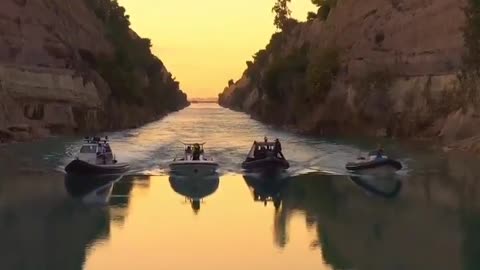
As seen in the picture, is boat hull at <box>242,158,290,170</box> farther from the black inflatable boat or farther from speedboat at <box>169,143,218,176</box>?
the black inflatable boat

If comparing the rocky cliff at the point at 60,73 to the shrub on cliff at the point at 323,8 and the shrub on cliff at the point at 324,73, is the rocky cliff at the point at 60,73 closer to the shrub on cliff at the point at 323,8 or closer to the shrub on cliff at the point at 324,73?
the shrub on cliff at the point at 324,73

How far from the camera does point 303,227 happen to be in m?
26.8

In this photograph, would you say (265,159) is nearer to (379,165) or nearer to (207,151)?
(379,165)

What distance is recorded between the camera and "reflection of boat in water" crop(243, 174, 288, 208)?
112 ft

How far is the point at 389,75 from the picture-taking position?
259ft

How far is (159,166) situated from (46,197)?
49.4 feet

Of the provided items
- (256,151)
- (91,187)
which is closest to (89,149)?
(91,187)

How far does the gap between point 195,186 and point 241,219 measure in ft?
33.6

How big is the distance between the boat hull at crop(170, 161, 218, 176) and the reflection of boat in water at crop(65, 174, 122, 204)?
3313mm

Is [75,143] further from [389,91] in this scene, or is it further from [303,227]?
[303,227]

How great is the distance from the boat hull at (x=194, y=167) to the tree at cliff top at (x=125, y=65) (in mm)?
61925

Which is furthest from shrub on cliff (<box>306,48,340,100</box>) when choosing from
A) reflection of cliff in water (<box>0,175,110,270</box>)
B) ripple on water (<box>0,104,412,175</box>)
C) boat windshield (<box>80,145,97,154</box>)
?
reflection of cliff in water (<box>0,175,110,270</box>)

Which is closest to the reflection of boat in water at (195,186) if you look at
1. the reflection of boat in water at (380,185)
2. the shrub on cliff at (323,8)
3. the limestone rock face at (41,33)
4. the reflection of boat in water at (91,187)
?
A: the reflection of boat in water at (91,187)

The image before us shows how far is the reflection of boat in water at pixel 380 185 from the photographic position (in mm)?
36112
